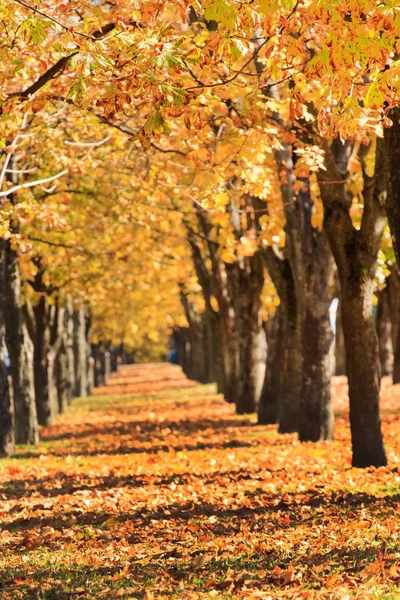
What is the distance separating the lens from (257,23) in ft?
25.8

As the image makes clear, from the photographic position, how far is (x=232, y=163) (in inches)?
521

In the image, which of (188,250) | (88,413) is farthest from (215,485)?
(188,250)

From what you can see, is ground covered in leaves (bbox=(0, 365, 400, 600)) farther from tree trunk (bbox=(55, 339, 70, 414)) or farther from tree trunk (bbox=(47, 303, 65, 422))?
tree trunk (bbox=(55, 339, 70, 414))

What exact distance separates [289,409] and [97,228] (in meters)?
8.09

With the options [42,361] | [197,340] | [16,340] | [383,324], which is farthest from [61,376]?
[197,340]

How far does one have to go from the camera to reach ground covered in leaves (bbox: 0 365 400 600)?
6.97 meters

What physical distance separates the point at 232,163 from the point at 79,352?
1140 inches

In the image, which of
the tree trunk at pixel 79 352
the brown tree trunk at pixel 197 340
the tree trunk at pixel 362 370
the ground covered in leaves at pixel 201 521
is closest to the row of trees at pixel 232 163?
the tree trunk at pixel 362 370

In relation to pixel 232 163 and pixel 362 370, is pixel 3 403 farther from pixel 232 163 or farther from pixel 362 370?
pixel 362 370

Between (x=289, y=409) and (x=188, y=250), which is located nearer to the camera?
(x=289, y=409)

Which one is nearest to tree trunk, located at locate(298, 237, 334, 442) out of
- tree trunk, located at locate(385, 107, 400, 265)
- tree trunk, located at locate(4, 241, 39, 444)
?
tree trunk, located at locate(4, 241, 39, 444)

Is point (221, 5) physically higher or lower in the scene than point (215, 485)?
higher

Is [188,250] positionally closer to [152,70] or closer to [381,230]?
[381,230]

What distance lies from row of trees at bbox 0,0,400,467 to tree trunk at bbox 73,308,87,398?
718 centimetres
